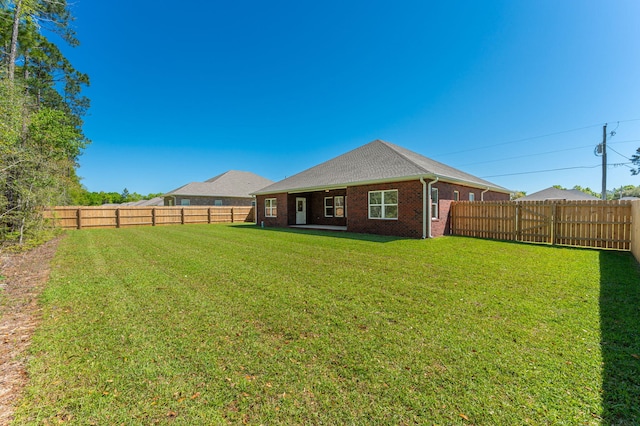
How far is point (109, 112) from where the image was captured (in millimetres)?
20125

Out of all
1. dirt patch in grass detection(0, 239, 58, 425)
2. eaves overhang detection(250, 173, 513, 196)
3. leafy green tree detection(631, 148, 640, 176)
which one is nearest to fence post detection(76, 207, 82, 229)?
dirt patch in grass detection(0, 239, 58, 425)

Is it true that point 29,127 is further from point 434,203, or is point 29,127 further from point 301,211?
point 434,203

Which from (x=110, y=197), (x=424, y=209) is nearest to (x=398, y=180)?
(x=424, y=209)

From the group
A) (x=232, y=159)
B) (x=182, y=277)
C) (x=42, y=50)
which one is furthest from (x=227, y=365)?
(x=232, y=159)

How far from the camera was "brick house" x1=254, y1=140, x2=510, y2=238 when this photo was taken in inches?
439

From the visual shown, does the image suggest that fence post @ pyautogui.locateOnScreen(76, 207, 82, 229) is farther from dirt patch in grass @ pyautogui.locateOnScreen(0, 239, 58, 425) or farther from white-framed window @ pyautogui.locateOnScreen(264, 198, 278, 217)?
white-framed window @ pyautogui.locateOnScreen(264, 198, 278, 217)

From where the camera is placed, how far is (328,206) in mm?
17531

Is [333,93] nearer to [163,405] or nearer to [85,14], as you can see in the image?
[85,14]

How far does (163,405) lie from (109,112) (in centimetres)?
2524

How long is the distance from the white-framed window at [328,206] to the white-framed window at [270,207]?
11.5 ft

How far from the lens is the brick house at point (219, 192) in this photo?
84.6 feet

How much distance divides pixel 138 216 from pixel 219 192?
8872mm

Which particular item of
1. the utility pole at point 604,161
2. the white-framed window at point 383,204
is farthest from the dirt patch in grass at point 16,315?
the utility pole at point 604,161

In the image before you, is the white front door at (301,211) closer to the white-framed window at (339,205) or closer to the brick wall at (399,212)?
the white-framed window at (339,205)
